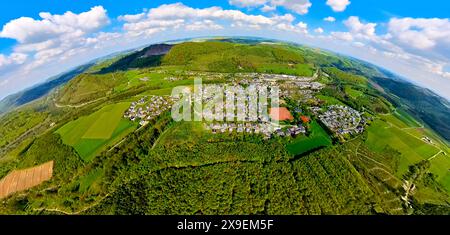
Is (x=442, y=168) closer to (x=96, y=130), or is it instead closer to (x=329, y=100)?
(x=329, y=100)

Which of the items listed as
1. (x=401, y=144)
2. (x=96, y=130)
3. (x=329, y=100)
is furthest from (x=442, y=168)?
(x=96, y=130)

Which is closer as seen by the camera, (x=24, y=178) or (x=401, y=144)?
(x=24, y=178)

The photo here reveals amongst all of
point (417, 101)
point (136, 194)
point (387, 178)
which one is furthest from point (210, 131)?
point (417, 101)

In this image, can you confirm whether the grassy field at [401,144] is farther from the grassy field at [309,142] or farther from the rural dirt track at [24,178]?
the rural dirt track at [24,178]

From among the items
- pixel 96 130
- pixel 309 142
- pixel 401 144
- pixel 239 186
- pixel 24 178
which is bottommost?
pixel 24 178

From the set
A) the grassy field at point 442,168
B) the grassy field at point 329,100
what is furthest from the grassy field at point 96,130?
the grassy field at point 442,168

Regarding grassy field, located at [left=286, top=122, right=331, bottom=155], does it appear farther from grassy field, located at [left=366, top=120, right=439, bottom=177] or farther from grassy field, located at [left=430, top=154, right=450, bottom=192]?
grassy field, located at [left=430, top=154, right=450, bottom=192]
